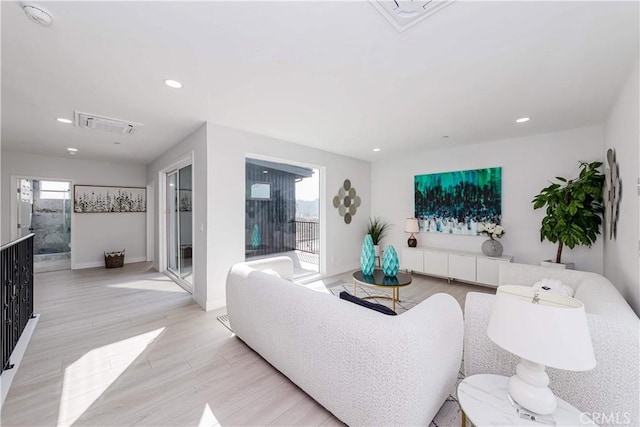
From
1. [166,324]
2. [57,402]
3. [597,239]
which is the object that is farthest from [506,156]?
[57,402]

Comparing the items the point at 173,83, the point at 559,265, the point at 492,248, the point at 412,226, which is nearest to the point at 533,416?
the point at 559,265

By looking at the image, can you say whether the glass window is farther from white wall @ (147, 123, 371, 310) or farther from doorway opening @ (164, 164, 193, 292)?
doorway opening @ (164, 164, 193, 292)

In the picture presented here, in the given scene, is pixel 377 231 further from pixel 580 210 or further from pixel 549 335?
pixel 549 335

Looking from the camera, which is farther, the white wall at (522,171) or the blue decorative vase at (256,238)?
the blue decorative vase at (256,238)

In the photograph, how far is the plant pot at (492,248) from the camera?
4059 millimetres

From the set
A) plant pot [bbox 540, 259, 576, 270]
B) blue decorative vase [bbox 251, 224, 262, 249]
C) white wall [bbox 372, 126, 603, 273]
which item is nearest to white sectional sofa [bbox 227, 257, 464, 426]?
blue decorative vase [bbox 251, 224, 262, 249]

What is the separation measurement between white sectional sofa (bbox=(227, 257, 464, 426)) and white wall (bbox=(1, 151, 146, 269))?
587 cm

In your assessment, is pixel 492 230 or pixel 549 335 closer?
pixel 549 335

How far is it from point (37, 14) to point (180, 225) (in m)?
3.52

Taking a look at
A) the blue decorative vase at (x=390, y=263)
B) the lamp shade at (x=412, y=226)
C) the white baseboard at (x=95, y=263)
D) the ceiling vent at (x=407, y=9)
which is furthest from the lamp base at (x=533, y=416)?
the white baseboard at (x=95, y=263)

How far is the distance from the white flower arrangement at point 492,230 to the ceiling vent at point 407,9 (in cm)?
365

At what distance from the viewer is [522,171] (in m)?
4.01

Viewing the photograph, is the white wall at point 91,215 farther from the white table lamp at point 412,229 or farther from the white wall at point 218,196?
the white table lamp at point 412,229

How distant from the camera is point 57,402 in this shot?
1735 mm
